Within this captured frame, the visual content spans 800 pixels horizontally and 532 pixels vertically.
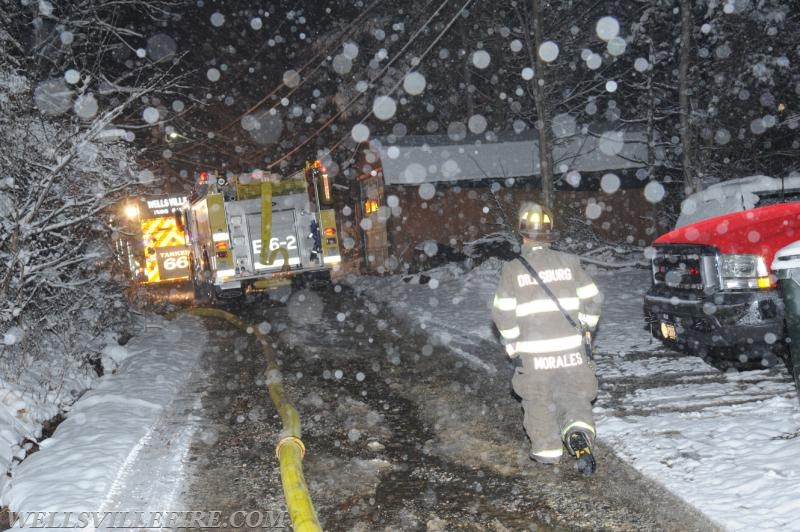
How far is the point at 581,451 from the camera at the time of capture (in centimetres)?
456

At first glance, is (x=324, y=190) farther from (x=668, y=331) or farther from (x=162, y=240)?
(x=668, y=331)

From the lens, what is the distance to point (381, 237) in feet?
78.4

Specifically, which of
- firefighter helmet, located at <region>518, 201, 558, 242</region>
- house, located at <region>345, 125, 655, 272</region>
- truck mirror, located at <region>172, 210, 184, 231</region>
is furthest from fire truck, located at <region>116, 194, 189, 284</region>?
firefighter helmet, located at <region>518, 201, 558, 242</region>

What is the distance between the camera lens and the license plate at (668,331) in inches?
268

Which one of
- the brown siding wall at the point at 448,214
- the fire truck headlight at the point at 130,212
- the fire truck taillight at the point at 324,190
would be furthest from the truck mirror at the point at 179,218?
the brown siding wall at the point at 448,214

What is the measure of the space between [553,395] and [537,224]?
4.30ft

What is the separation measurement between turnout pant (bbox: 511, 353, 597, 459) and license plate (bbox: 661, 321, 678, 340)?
243cm

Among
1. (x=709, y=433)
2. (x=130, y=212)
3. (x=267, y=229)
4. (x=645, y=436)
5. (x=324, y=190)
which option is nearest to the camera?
(x=709, y=433)

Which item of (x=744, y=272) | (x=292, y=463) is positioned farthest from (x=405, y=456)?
(x=744, y=272)

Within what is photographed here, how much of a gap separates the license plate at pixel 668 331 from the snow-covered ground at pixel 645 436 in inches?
17.3

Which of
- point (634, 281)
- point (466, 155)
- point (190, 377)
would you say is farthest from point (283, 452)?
point (466, 155)

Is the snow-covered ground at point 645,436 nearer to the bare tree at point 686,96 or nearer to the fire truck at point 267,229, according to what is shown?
the fire truck at point 267,229

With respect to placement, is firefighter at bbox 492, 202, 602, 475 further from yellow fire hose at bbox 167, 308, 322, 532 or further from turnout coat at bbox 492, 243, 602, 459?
yellow fire hose at bbox 167, 308, 322, 532

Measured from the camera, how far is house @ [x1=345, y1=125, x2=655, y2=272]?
71.2 ft
